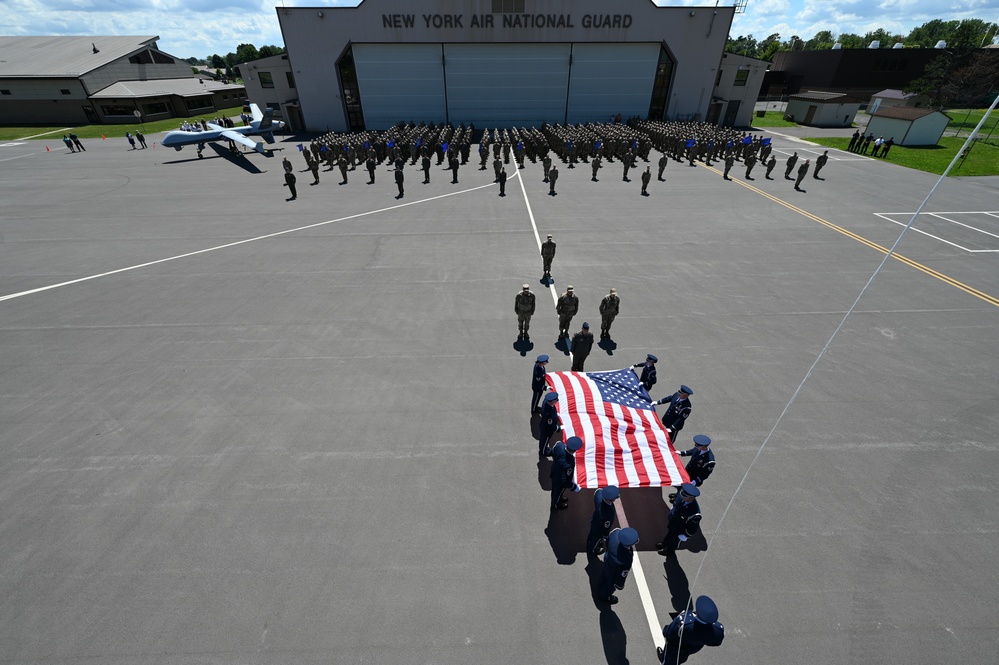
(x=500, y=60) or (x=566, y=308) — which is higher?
(x=500, y=60)

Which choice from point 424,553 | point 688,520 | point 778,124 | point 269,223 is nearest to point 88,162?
point 269,223

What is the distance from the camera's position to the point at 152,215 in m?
17.6

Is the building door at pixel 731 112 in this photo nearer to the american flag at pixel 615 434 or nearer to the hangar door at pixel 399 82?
the hangar door at pixel 399 82

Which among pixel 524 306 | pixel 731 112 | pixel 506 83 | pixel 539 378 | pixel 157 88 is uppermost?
pixel 157 88

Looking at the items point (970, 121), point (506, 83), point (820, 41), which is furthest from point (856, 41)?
point (506, 83)

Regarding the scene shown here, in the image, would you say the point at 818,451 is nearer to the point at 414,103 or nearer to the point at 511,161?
the point at 511,161

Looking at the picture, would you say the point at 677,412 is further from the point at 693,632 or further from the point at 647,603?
the point at 693,632

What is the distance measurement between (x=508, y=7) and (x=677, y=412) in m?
39.9

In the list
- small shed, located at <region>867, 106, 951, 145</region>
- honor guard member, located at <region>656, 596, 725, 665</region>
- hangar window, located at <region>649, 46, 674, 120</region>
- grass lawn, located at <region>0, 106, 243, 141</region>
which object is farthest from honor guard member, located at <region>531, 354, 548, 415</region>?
grass lawn, located at <region>0, 106, 243, 141</region>

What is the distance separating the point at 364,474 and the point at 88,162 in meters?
38.9

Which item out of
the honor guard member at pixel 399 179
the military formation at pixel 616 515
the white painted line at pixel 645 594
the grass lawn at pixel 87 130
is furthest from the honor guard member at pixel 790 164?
the grass lawn at pixel 87 130

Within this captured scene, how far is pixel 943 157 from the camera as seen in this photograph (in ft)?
92.7

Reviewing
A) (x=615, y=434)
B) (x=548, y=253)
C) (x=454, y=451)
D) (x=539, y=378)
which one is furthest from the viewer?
(x=548, y=253)

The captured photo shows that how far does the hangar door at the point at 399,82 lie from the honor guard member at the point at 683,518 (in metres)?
41.6
